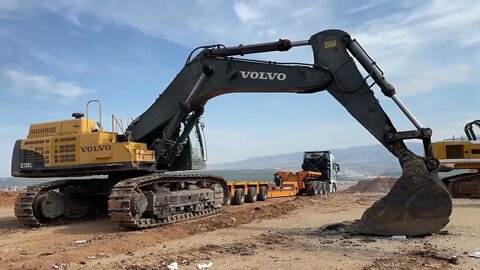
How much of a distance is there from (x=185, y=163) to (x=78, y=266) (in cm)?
754

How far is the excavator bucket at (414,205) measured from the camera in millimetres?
9625

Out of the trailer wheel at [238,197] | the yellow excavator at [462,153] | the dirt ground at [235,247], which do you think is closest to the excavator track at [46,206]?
the dirt ground at [235,247]

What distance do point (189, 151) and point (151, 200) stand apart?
2812mm

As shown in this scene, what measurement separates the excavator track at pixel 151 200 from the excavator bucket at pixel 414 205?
5.59 metres

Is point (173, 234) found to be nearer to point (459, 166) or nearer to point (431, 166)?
point (431, 166)

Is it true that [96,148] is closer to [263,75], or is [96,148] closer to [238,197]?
[263,75]

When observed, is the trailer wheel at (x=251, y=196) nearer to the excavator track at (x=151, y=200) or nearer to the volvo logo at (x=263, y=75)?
the excavator track at (x=151, y=200)

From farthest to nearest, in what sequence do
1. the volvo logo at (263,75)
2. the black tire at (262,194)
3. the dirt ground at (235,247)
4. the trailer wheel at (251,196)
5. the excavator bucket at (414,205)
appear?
the black tire at (262,194)
the trailer wheel at (251,196)
the volvo logo at (263,75)
the excavator bucket at (414,205)
the dirt ground at (235,247)

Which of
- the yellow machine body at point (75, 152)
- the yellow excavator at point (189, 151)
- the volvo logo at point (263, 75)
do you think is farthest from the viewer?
the yellow machine body at point (75, 152)

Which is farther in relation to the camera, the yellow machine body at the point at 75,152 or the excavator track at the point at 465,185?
the excavator track at the point at 465,185

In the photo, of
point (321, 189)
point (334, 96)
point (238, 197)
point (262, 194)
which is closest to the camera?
point (334, 96)

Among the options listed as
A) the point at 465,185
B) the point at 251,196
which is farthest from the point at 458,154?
the point at 251,196

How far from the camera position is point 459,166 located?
21938 mm

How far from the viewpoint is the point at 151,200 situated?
41.7 ft
